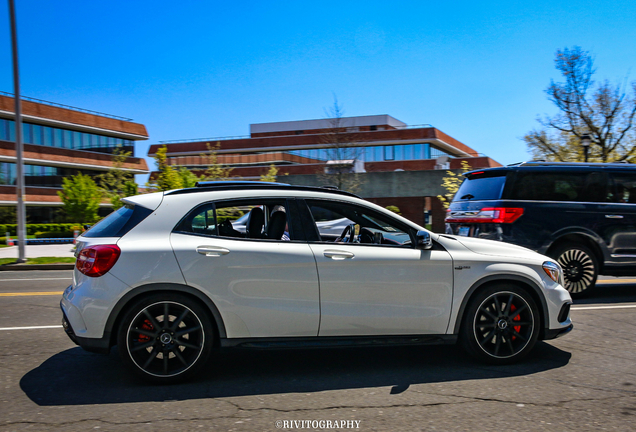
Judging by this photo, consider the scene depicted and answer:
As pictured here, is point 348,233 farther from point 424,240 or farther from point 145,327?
point 145,327

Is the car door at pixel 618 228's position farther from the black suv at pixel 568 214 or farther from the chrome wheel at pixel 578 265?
the chrome wheel at pixel 578 265

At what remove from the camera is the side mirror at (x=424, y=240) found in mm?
4539

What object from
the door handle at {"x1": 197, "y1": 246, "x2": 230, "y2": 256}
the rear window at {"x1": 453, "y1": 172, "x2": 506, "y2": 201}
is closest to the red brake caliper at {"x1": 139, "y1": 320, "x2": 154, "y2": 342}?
the door handle at {"x1": 197, "y1": 246, "x2": 230, "y2": 256}

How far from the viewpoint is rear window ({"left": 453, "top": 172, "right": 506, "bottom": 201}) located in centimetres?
831

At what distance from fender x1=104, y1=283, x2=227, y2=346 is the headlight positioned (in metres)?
2.98

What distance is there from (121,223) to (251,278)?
119 centimetres

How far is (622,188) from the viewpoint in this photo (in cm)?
852

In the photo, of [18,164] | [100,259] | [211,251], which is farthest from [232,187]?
[18,164]

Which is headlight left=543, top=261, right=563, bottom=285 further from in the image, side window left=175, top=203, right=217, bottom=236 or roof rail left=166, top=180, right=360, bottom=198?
side window left=175, top=203, right=217, bottom=236

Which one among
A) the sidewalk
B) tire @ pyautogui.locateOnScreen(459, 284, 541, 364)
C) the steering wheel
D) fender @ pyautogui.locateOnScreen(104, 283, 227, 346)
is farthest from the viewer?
the sidewalk

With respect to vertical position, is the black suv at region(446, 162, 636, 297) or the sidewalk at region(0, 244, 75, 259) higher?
the black suv at region(446, 162, 636, 297)

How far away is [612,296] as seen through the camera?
8.62 m

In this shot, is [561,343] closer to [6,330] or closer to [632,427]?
[632,427]

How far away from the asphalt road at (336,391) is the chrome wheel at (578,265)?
267 centimetres
